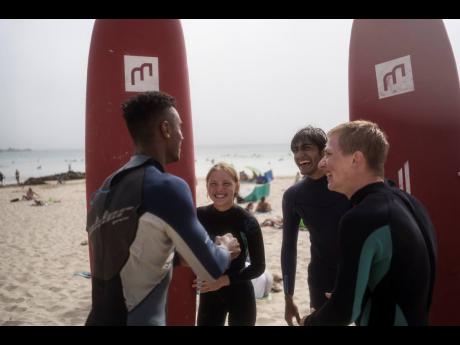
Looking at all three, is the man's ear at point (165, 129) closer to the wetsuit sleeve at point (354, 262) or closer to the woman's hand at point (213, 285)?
the wetsuit sleeve at point (354, 262)

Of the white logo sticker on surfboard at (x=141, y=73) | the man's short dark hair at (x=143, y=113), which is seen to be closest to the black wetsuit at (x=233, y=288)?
the man's short dark hair at (x=143, y=113)

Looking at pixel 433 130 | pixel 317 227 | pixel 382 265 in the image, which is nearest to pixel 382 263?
pixel 382 265

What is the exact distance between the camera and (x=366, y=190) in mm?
1241

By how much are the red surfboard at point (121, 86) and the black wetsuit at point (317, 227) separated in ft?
2.50

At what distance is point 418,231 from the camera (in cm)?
113

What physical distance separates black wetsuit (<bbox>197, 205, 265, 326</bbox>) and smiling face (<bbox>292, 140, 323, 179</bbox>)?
0.47 m

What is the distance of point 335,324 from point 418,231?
1.35 feet

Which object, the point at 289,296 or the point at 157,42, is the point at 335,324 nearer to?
the point at 289,296

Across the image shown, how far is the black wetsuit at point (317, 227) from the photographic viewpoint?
6.94ft

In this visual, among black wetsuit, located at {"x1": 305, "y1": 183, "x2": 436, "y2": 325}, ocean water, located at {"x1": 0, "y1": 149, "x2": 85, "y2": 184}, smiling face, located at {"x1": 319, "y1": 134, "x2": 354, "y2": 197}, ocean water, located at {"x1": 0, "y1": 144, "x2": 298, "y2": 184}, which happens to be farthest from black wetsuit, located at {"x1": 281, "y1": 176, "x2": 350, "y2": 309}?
ocean water, located at {"x1": 0, "y1": 149, "x2": 85, "y2": 184}

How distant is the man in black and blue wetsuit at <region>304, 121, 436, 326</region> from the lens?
109 cm

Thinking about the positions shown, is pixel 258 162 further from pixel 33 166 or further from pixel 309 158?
pixel 309 158

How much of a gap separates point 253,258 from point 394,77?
1.64 m

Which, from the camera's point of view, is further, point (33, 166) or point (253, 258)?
point (33, 166)
